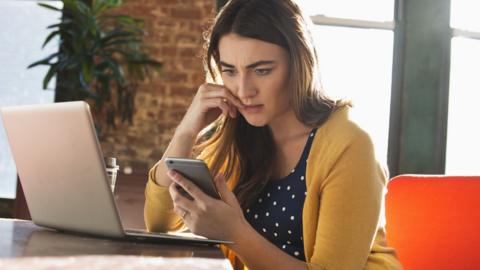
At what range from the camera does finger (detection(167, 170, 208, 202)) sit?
1.48 metres

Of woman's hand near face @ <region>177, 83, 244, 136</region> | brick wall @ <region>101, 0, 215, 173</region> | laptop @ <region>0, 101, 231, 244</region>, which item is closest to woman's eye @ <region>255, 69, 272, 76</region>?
woman's hand near face @ <region>177, 83, 244, 136</region>

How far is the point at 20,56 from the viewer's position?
4.74 m

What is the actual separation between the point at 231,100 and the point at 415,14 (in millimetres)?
2953

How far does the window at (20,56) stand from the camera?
4719 millimetres

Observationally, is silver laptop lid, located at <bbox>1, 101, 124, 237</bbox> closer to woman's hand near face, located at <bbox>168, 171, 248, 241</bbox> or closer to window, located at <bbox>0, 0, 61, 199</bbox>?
woman's hand near face, located at <bbox>168, 171, 248, 241</bbox>

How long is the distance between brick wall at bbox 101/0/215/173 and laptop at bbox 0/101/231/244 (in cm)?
286

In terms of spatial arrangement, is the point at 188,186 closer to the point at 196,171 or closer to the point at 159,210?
the point at 196,171

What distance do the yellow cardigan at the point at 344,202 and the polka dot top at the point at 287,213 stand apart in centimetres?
10

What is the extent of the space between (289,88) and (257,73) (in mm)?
94

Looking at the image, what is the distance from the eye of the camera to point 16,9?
472cm

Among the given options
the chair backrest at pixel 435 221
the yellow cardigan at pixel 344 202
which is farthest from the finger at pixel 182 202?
the chair backrest at pixel 435 221

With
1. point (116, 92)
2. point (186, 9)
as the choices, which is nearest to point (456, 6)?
point (186, 9)

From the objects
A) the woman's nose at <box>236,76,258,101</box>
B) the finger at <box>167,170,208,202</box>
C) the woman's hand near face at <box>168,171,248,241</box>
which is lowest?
the woman's hand near face at <box>168,171,248,241</box>

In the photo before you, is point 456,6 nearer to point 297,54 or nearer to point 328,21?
point 328,21
